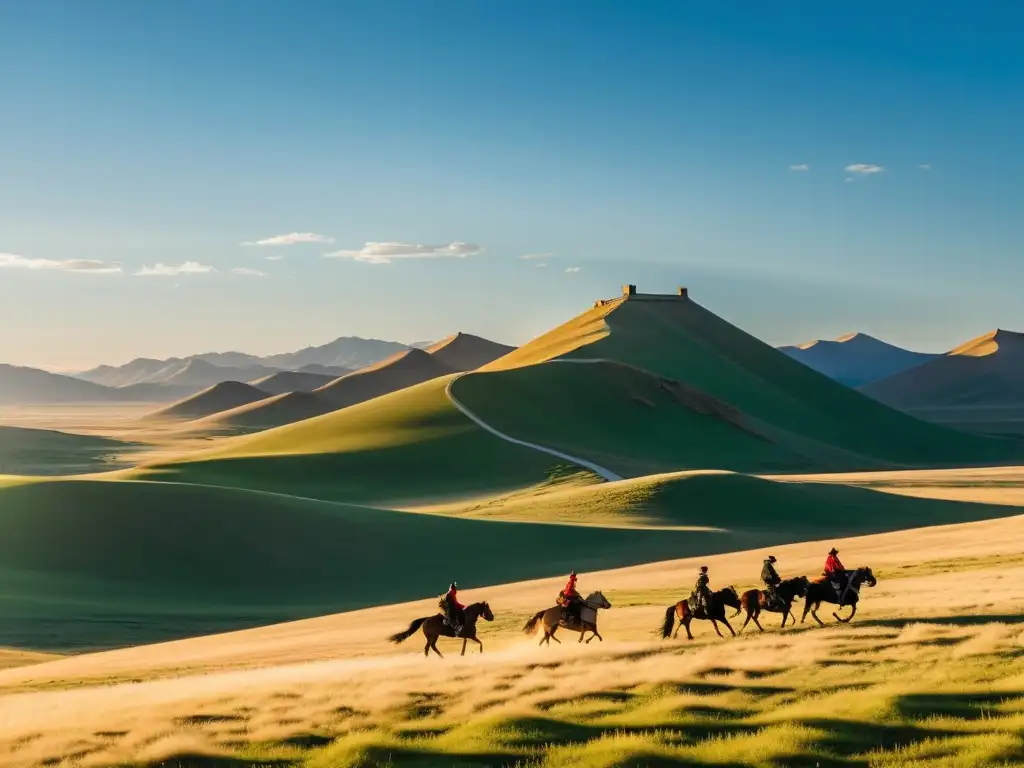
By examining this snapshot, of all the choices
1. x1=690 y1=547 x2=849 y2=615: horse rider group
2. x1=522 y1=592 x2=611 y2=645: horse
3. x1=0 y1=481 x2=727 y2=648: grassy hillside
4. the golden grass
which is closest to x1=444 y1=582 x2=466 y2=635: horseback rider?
the golden grass

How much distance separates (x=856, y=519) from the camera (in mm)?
82562

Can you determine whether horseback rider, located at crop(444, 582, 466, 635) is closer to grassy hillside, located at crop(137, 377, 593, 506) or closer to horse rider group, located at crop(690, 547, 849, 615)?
horse rider group, located at crop(690, 547, 849, 615)

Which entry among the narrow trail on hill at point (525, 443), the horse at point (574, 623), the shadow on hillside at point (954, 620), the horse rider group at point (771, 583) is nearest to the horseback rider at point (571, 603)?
the horse at point (574, 623)

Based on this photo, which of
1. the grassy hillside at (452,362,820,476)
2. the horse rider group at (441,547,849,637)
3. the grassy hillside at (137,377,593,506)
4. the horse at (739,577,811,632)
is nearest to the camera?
the horse rider group at (441,547,849,637)

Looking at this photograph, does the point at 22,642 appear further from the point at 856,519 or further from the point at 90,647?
the point at 856,519

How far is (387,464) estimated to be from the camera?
124812 millimetres

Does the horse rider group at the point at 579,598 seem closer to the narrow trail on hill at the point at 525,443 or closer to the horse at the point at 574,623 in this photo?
the horse at the point at 574,623

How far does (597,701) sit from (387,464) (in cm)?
10495

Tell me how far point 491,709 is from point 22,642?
27648mm

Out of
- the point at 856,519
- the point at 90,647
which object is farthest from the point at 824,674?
the point at 856,519

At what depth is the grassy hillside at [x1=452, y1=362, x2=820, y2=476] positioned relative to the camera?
14488cm

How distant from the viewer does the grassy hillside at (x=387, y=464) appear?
114 m

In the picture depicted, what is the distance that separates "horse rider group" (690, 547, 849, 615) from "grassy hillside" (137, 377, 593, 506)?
261ft

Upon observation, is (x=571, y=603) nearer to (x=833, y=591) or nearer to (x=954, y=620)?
(x=833, y=591)
